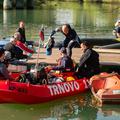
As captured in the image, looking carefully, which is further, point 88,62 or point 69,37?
point 69,37

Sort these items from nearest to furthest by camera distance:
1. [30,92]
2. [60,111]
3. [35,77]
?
[30,92] → [60,111] → [35,77]

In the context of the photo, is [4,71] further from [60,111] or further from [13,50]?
[13,50]

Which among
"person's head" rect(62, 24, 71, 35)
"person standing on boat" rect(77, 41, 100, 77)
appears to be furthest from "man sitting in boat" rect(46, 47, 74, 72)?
"person's head" rect(62, 24, 71, 35)

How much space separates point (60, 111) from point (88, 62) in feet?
7.81

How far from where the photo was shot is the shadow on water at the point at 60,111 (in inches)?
475

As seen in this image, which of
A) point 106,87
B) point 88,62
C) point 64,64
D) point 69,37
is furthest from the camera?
point 69,37

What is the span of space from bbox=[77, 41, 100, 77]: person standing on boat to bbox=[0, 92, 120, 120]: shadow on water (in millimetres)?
1343

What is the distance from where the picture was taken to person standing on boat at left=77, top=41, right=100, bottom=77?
14109 millimetres

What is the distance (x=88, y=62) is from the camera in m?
14.3

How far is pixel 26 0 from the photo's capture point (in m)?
74.4

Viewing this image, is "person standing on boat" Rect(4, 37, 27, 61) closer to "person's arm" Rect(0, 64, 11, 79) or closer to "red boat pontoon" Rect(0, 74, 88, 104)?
"person's arm" Rect(0, 64, 11, 79)

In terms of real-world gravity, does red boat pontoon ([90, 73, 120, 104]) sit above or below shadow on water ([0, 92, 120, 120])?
above

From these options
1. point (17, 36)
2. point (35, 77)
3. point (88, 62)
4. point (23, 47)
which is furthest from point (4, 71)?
point (17, 36)

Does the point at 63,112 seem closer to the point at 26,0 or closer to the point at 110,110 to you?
the point at 110,110
